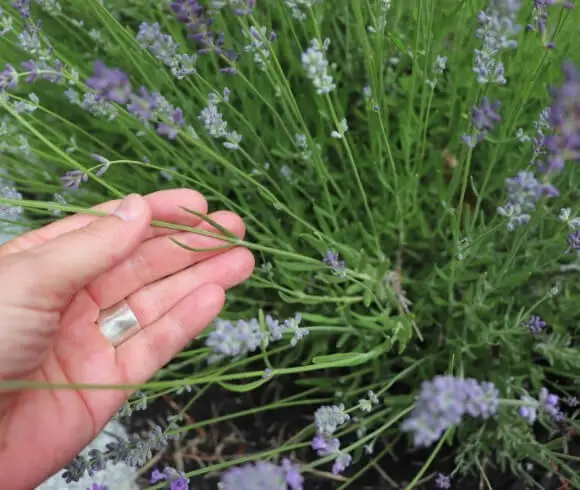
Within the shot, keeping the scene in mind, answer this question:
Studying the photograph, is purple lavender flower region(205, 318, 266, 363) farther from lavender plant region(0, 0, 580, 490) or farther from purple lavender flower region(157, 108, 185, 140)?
purple lavender flower region(157, 108, 185, 140)

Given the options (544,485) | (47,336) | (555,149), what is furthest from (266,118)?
(544,485)

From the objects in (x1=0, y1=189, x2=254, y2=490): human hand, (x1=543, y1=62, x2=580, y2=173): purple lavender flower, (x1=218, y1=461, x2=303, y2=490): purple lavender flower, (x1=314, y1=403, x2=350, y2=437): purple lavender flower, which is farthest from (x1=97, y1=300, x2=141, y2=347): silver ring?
(x1=543, y1=62, x2=580, y2=173): purple lavender flower

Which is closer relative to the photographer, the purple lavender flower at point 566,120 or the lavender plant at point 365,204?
the purple lavender flower at point 566,120

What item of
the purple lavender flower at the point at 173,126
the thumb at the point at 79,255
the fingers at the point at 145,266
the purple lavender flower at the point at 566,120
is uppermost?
the purple lavender flower at the point at 173,126

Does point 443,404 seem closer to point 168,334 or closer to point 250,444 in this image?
point 168,334

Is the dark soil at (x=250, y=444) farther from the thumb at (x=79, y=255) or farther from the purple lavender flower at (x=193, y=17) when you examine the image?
the purple lavender flower at (x=193, y=17)

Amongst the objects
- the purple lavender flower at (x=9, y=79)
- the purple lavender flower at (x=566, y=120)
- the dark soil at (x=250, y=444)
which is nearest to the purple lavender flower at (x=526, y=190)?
the purple lavender flower at (x=566, y=120)

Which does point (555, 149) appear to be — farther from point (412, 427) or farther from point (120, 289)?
point (120, 289)

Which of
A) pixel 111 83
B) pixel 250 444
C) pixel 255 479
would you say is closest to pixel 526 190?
pixel 255 479
